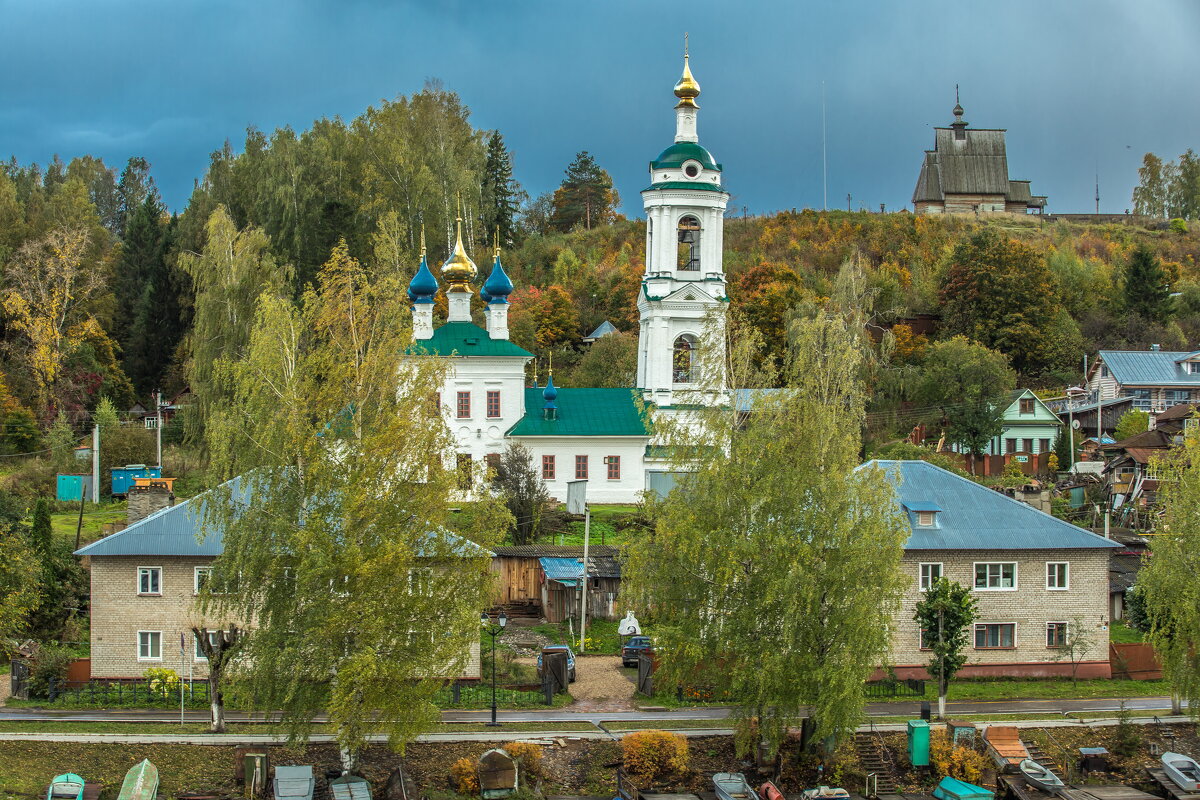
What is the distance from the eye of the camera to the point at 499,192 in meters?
89.8

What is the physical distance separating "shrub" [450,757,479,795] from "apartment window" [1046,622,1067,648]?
677 inches

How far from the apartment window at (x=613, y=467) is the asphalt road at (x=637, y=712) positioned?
2048 centimetres

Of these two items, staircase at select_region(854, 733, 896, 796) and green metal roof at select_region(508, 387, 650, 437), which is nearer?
staircase at select_region(854, 733, 896, 796)

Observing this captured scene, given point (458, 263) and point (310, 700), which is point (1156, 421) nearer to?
point (458, 263)

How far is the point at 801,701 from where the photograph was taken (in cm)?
2845

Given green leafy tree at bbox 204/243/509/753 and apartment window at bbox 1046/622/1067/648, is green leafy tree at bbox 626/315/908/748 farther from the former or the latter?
apartment window at bbox 1046/622/1067/648

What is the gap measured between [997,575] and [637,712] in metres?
11.1

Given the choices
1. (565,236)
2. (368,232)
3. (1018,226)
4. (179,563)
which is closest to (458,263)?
(368,232)

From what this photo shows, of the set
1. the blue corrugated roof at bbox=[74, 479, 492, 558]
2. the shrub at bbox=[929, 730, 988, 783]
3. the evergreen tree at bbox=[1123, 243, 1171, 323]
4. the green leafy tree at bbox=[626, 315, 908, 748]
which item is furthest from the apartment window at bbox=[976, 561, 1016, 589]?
the evergreen tree at bbox=[1123, 243, 1171, 323]

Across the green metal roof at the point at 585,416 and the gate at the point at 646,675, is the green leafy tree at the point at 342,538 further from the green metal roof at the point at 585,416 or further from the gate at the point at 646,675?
the green metal roof at the point at 585,416

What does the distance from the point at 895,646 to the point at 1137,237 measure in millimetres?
72485

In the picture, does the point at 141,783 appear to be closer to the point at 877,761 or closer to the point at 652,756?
the point at 652,756

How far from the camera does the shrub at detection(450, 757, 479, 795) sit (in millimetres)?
27609

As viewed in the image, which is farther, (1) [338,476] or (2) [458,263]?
(2) [458,263]
